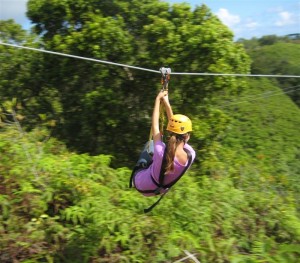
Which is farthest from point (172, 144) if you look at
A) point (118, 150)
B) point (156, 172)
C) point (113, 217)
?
point (118, 150)

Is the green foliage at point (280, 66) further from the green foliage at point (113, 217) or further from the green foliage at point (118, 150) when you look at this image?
the green foliage at point (113, 217)

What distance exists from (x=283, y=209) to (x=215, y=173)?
5.25ft

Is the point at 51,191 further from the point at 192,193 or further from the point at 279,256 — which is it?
the point at 279,256

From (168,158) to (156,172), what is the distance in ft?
0.52

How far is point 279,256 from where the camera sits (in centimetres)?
360

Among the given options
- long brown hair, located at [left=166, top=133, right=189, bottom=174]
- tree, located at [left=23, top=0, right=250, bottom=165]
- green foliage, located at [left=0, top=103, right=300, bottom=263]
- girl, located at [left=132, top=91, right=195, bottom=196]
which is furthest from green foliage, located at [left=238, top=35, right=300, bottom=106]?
long brown hair, located at [left=166, top=133, right=189, bottom=174]

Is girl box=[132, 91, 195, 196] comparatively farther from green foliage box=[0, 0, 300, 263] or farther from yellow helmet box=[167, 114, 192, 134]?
green foliage box=[0, 0, 300, 263]

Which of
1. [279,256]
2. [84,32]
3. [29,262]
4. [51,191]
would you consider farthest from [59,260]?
[84,32]

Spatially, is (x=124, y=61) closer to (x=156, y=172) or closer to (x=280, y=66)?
(x=156, y=172)

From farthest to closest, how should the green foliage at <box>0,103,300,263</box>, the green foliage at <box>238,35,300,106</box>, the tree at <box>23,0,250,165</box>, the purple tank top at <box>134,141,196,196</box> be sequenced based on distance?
the green foliage at <box>238,35,300,106</box> → the tree at <box>23,0,250,165</box> → the green foliage at <box>0,103,300,263</box> → the purple tank top at <box>134,141,196,196</box>

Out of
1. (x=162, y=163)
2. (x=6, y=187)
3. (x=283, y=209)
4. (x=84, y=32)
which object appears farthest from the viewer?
(x=84, y=32)

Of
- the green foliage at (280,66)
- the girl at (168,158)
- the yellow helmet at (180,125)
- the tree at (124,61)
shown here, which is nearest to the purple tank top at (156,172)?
the girl at (168,158)

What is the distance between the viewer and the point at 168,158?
110 inches

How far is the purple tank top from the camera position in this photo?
9.37 ft
